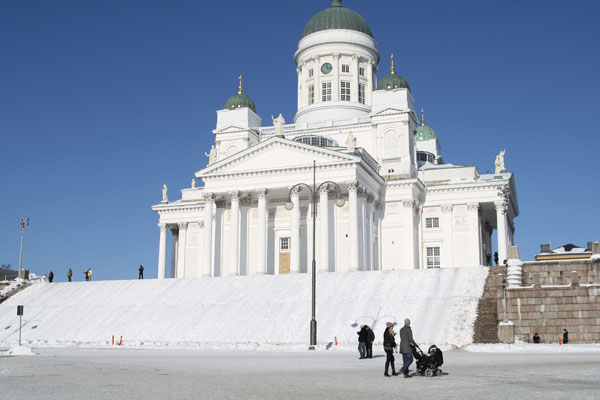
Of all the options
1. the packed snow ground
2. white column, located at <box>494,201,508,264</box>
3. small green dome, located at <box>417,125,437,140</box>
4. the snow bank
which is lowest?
the packed snow ground

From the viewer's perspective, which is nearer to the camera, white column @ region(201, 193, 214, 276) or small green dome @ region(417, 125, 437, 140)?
white column @ region(201, 193, 214, 276)

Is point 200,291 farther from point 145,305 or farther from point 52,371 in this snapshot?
point 52,371

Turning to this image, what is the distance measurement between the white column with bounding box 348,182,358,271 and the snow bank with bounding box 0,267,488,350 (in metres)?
6.27

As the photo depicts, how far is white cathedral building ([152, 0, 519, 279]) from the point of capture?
176 feet

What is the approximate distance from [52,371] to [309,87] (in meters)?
56.1

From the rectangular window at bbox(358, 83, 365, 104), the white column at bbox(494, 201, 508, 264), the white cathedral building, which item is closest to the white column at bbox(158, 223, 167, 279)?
the white cathedral building

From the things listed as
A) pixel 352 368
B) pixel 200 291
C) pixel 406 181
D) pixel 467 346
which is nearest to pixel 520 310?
pixel 467 346

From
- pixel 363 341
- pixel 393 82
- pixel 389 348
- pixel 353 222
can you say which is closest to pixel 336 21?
pixel 393 82

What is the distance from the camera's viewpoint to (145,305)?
4188cm

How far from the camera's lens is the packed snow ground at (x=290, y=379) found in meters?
12.5

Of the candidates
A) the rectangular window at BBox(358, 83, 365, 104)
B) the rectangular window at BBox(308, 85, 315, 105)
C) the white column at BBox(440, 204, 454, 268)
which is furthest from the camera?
the rectangular window at BBox(308, 85, 315, 105)

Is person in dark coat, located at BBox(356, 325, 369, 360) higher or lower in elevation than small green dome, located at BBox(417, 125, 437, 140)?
lower

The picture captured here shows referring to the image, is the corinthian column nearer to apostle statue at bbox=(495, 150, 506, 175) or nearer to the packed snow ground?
apostle statue at bbox=(495, 150, 506, 175)

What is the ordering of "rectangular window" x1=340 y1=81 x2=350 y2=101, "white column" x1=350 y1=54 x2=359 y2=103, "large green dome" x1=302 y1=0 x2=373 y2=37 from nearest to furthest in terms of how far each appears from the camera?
"white column" x1=350 y1=54 x2=359 y2=103, "rectangular window" x1=340 y1=81 x2=350 y2=101, "large green dome" x1=302 y1=0 x2=373 y2=37
